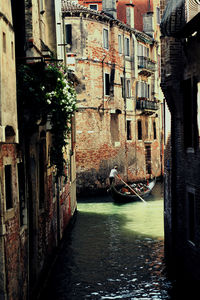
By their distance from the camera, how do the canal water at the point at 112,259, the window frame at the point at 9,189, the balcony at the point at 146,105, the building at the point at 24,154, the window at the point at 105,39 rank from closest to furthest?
the building at the point at 24,154
the window frame at the point at 9,189
the canal water at the point at 112,259
the window at the point at 105,39
the balcony at the point at 146,105

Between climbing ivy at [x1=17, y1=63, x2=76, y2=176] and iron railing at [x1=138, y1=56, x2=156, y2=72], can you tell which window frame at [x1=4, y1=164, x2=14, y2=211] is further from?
iron railing at [x1=138, y1=56, x2=156, y2=72]

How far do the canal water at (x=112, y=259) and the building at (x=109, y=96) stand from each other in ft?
20.3

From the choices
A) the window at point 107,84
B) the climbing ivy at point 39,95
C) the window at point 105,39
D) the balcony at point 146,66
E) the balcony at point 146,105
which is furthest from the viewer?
the balcony at point 146,66

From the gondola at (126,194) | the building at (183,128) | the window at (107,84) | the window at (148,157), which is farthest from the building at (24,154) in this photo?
the window at (148,157)

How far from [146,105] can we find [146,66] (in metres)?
2.71

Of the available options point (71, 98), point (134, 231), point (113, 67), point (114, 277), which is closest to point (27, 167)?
point (71, 98)

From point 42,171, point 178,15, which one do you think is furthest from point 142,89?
point 178,15

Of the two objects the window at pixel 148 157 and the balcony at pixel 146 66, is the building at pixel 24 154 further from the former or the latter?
the window at pixel 148 157

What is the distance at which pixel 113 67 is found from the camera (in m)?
29.4

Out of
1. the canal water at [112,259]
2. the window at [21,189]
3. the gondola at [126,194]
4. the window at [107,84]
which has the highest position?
the window at [107,84]

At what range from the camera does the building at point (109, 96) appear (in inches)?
1062

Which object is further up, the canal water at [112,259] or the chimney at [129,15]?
the chimney at [129,15]

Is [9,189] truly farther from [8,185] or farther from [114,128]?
[114,128]

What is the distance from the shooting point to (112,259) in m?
13.7
